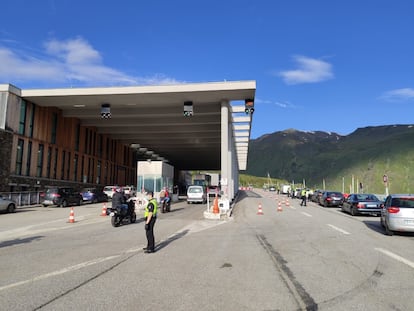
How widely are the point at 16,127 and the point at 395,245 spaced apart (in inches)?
1286

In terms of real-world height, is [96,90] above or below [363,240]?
above

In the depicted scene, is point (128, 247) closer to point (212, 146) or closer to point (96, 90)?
point (96, 90)

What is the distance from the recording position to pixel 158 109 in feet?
121

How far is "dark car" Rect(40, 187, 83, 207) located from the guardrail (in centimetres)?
62

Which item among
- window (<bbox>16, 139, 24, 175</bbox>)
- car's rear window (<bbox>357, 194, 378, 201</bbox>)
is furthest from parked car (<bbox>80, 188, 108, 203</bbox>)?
car's rear window (<bbox>357, 194, 378, 201</bbox>)

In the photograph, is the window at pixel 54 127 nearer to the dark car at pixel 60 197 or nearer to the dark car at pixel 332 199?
the dark car at pixel 60 197

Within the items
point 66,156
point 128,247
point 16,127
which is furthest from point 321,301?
point 66,156

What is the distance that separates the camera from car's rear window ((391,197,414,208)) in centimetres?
1363

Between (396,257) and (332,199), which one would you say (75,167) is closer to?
(332,199)

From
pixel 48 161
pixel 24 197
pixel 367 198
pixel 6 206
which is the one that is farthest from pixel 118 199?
pixel 48 161

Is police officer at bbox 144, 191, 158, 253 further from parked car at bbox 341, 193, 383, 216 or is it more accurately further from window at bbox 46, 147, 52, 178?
window at bbox 46, 147, 52, 178

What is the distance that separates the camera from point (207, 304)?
5473mm

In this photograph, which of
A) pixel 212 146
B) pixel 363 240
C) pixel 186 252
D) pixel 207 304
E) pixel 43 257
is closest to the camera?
pixel 207 304

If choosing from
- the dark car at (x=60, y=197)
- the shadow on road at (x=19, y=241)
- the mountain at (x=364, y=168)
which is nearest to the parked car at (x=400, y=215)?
the shadow on road at (x=19, y=241)
